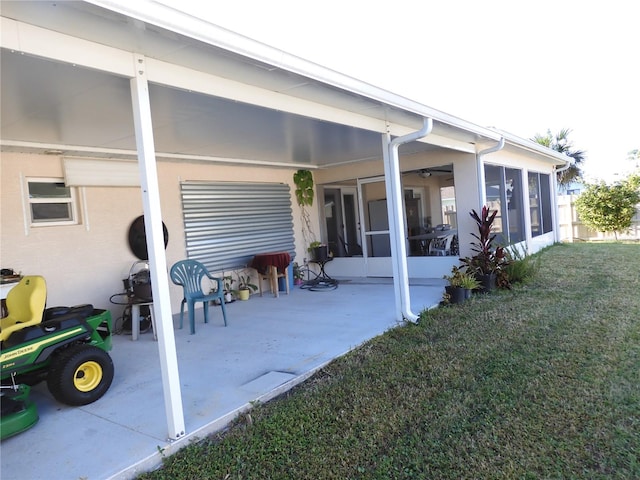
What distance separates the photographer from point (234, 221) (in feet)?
23.8

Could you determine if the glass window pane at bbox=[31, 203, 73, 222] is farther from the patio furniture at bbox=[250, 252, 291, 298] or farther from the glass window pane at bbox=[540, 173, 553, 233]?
the glass window pane at bbox=[540, 173, 553, 233]

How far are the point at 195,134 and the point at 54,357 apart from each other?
107 inches

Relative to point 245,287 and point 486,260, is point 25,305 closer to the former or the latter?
point 245,287

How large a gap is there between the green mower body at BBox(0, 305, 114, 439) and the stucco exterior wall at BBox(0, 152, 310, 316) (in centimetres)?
170

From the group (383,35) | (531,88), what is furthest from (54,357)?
(531,88)

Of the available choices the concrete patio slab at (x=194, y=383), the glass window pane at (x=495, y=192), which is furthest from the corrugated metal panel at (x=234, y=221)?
the glass window pane at (x=495, y=192)

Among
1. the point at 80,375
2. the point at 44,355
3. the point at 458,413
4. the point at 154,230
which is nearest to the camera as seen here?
the point at 154,230

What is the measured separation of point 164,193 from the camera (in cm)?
627

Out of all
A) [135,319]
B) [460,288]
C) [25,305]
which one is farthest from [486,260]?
[25,305]

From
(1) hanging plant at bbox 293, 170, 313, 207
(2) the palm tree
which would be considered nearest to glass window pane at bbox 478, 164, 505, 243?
(1) hanging plant at bbox 293, 170, 313, 207

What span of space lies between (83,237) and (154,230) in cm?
341

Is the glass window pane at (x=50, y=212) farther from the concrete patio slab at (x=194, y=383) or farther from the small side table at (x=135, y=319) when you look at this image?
the concrete patio slab at (x=194, y=383)

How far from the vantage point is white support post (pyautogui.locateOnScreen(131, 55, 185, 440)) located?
8.09 ft

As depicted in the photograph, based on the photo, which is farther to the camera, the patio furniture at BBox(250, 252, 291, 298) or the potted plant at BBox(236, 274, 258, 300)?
the patio furniture at BBox(250, 252, 291, 298)
